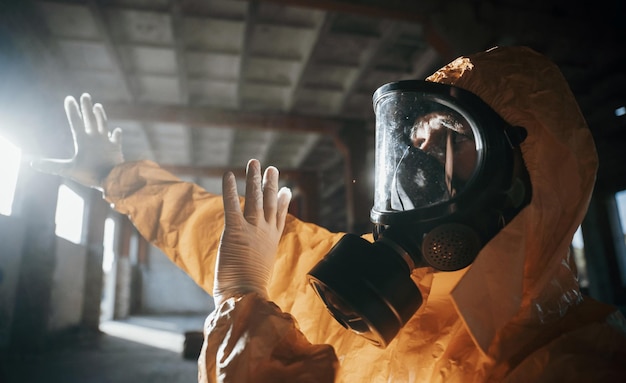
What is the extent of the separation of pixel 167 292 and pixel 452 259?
44.4ft

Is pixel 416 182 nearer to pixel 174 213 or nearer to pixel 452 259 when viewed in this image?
pixel 452 259

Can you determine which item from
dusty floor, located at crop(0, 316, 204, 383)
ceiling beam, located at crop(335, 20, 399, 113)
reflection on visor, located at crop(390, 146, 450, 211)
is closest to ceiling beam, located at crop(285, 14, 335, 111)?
ceiling beam, located at crop(335, 20, 399, 113)

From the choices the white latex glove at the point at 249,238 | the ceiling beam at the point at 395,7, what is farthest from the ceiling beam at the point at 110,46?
the white latex glove at the point at 249,238

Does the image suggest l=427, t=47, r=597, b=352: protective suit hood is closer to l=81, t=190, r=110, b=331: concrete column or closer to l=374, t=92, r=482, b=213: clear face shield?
l=374, t=92, r=482, b=213: clear face shield

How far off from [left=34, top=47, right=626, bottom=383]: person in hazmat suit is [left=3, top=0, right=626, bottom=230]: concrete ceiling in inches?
91.6

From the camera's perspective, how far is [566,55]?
4.72m

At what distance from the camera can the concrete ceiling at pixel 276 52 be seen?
3.25 metres

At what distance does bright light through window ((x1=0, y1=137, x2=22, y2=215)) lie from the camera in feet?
11.7

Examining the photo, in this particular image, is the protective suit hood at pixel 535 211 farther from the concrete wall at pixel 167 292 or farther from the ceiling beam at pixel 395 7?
the concrete wall at pixel 167 292

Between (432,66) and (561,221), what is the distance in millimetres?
4365

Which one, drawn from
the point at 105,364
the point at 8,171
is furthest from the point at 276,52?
the point at 105,364

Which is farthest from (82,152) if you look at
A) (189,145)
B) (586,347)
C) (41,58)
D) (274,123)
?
(189,145)

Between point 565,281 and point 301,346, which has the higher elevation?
point 565,281

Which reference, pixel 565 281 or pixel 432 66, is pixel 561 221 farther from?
pixel 432 66
